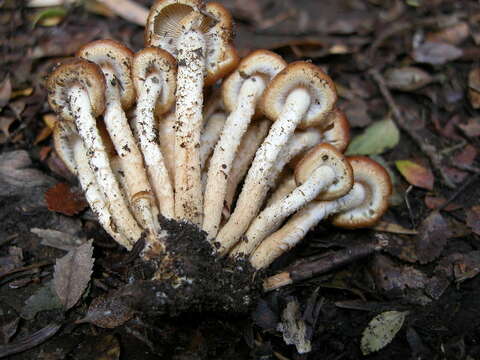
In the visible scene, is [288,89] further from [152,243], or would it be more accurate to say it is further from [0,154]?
[0,154]

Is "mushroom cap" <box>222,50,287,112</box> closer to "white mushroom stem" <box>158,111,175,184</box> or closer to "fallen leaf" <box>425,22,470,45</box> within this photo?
"white mushroom stem" <box>158,111,175,184</box>

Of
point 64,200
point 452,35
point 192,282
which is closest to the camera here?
point 192,282

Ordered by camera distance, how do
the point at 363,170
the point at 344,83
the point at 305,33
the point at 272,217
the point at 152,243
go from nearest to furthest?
the point at 152,243 < the point at 272,217 < the point at 363,170 < the point at 344,83 < the point at 305,33

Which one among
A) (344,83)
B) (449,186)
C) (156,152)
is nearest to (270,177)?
(156,152)

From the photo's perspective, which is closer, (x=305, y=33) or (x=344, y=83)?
(x=344, y=83)

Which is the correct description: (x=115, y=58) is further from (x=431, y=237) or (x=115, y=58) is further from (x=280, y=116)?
(x=431, y=237)

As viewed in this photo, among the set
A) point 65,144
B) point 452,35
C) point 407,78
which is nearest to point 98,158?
point 65,144

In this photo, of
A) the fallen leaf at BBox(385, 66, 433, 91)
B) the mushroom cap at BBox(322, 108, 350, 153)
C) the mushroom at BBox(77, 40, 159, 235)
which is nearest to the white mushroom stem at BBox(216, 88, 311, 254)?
the mushroom cap at BBox(322, 108, 350, 153)
